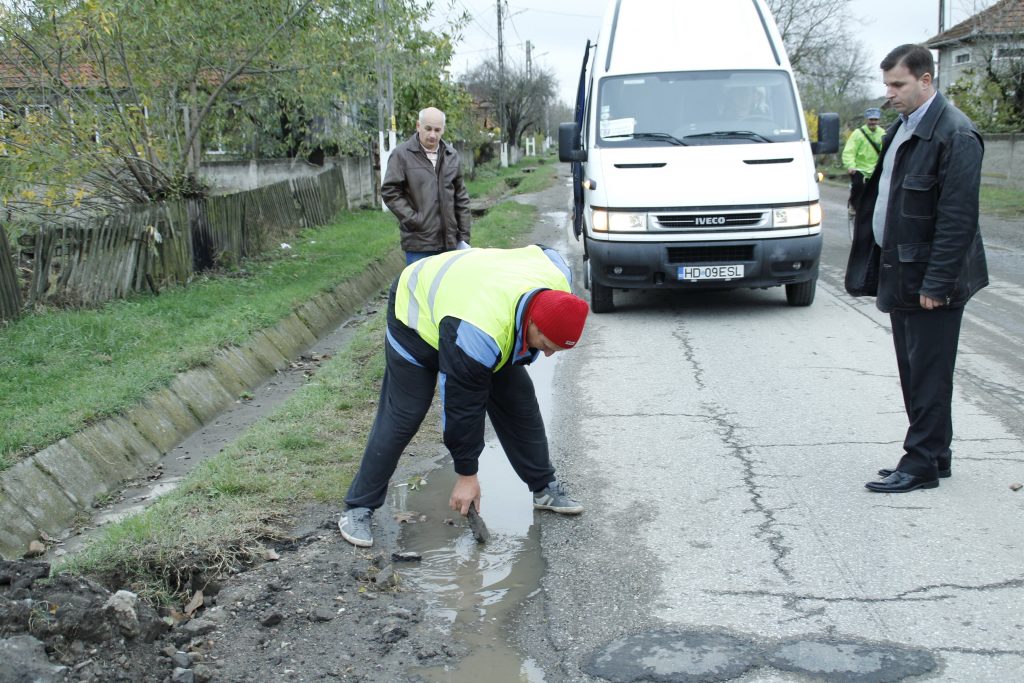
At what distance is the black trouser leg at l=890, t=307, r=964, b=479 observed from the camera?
495cm

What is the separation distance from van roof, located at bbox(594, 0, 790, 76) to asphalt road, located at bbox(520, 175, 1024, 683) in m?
3.37

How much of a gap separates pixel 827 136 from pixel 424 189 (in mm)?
4251

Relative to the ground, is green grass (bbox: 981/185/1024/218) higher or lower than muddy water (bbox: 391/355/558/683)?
higher

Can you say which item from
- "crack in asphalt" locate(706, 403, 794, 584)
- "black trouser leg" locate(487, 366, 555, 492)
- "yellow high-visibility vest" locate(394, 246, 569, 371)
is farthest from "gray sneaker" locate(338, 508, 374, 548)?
"crack in asphalt" locate(706, 403, 794, 584)

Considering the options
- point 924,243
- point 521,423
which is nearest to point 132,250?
point 521,423

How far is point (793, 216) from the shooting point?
30.6 feet

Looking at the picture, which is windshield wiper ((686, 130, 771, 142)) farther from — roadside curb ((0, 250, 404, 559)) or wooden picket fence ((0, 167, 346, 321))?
wooden picket fence ((0, 167, 346, 321))

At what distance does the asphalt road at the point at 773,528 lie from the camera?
142 inches

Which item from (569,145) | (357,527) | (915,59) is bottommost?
(357,527)

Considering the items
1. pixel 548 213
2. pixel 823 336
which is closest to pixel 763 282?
pixel 823 336

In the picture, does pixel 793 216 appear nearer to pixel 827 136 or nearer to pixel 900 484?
pixel 827 136

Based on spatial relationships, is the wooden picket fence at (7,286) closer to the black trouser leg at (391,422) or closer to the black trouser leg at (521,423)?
the black trouser leg at (391,422)

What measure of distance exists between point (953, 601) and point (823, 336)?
5.10 metres

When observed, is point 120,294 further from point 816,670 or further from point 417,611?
point 816,670
